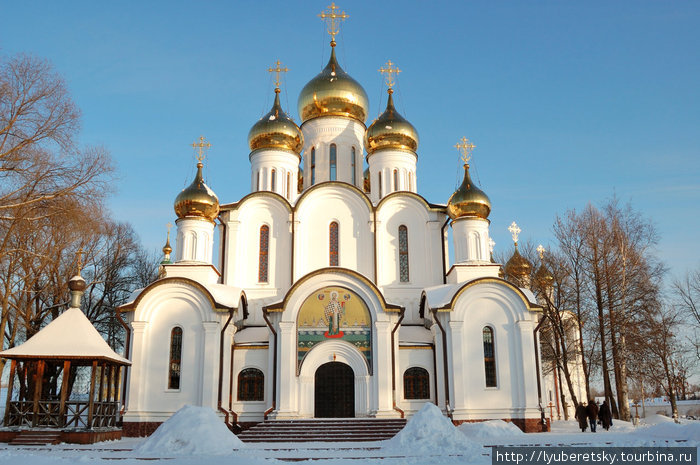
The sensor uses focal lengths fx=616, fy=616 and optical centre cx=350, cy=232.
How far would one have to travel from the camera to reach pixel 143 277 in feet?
87.1

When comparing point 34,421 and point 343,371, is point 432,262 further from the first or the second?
point 34,421

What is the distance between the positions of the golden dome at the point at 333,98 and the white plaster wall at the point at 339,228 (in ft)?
12.6

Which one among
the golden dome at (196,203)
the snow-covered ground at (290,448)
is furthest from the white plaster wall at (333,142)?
the snow-covered ground at (290,448)

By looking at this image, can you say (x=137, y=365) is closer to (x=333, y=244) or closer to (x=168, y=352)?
(x=168, y=352)

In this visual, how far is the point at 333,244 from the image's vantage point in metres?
18.5

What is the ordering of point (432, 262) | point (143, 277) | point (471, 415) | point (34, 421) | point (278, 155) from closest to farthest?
point (34, 421), point (471, 415), point (432, 262), point (278, 155), point (143, 277)

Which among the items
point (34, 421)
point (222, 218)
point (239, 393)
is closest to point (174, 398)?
point (239, 393)

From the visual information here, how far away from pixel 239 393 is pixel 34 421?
494 cm

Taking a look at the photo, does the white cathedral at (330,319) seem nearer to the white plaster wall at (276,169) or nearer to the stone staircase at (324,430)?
the stone staircase at (324,430)

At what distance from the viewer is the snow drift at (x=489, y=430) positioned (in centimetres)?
1298

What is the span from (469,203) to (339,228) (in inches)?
154

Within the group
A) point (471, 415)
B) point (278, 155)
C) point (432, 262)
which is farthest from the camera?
point (278, 155)

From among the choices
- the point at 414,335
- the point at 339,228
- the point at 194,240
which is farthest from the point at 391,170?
the point at 194,240

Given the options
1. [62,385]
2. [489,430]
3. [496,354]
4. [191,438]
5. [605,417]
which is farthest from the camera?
[496,354]
